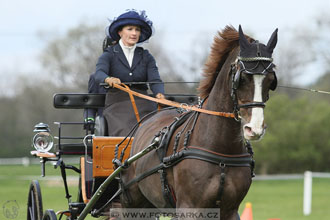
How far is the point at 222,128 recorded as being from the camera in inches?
197

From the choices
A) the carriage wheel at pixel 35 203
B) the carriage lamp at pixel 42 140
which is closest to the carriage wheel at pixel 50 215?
the carriage wheel at pixel 35 203

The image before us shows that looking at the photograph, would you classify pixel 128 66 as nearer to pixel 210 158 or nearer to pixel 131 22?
→ pixel 131 22

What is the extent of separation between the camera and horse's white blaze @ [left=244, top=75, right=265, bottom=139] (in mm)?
4441

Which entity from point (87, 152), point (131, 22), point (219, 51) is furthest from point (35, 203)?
point (219, 51)

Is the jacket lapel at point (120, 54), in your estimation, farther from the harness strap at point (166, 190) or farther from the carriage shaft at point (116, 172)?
the harness strap at point (166, 190)

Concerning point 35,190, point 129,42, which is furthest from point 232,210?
point 35,190

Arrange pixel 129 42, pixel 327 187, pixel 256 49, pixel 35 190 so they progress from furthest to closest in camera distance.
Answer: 1. pixel 327 187
2. pixel 35 190
3. pixel 129 42
4. pixel 256 49

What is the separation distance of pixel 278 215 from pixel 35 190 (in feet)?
28.6

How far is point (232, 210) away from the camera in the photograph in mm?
5113

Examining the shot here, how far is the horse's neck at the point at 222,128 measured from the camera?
495 cm

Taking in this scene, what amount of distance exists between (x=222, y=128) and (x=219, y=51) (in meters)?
0.61

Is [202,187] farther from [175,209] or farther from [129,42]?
[129,42]

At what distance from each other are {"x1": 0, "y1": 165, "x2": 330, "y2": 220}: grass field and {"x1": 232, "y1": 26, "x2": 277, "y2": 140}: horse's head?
6.14m

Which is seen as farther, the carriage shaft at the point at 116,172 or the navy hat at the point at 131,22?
the navy hat at the point at 131,22
